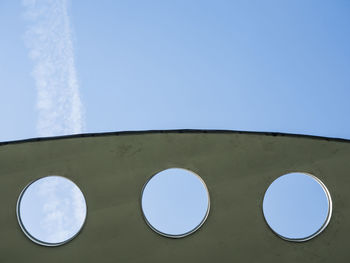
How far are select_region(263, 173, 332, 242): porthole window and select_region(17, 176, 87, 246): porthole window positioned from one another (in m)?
5.18

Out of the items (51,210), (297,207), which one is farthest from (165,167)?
(297,207)

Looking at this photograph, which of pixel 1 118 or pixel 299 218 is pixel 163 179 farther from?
pixel 1 118

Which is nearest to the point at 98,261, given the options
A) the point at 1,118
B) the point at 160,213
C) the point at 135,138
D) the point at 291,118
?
the point at 160,213

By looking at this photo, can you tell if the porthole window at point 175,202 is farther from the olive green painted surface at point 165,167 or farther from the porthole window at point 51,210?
the porthole window at point 51,210

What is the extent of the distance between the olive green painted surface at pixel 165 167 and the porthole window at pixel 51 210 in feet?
0.69

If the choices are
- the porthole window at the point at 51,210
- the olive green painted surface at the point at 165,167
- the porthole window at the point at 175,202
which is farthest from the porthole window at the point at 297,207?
the porthole window at the point at 51,210

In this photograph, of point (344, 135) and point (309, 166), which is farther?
point (344, 135)

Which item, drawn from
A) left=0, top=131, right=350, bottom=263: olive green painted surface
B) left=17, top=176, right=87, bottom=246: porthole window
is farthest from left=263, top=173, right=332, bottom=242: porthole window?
left=17, top=176, right=87, bottom=246: porthole window

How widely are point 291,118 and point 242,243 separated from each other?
4.43 m

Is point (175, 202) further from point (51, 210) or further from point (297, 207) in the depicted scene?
point (297, 207)

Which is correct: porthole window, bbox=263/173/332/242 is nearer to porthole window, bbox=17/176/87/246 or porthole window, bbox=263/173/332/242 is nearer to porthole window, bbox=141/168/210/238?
porthole window, bbox=141/168/210/238

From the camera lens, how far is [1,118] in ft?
33.6

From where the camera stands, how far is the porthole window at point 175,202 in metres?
8.88

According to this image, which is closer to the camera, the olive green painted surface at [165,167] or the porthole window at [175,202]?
the olive green painted surface at [165,167]
